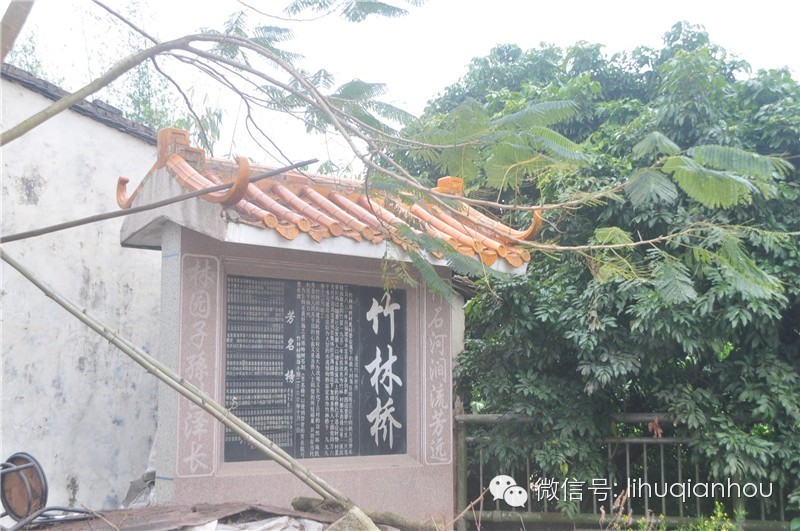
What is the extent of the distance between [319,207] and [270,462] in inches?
67.9

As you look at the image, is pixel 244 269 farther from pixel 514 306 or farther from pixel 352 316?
pixel 514 306

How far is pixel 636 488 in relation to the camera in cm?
661

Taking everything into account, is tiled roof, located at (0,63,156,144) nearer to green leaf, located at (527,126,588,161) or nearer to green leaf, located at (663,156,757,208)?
green leaf, located at (527,126,588,161)

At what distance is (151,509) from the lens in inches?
171

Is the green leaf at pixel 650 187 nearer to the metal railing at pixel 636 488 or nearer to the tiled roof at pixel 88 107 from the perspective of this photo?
the metal railing at pixel 636 488

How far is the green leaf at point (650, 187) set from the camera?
330cm

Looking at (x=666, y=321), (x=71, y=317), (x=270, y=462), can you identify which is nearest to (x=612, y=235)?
(x=666, y=321)

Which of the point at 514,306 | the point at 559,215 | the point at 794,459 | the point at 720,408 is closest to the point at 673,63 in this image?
the point at 559,215

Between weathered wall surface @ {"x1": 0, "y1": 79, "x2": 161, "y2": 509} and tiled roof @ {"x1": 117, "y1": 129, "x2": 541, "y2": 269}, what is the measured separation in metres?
1.02

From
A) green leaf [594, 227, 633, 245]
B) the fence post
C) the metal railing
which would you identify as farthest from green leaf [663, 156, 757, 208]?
the fence post

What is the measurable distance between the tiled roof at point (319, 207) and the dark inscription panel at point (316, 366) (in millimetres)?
581

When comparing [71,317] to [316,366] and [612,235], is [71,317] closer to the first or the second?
[316,366]

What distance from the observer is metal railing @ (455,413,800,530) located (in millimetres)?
6180

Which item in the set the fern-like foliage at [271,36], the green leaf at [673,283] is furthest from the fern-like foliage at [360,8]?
the green leaf at [673,283]
